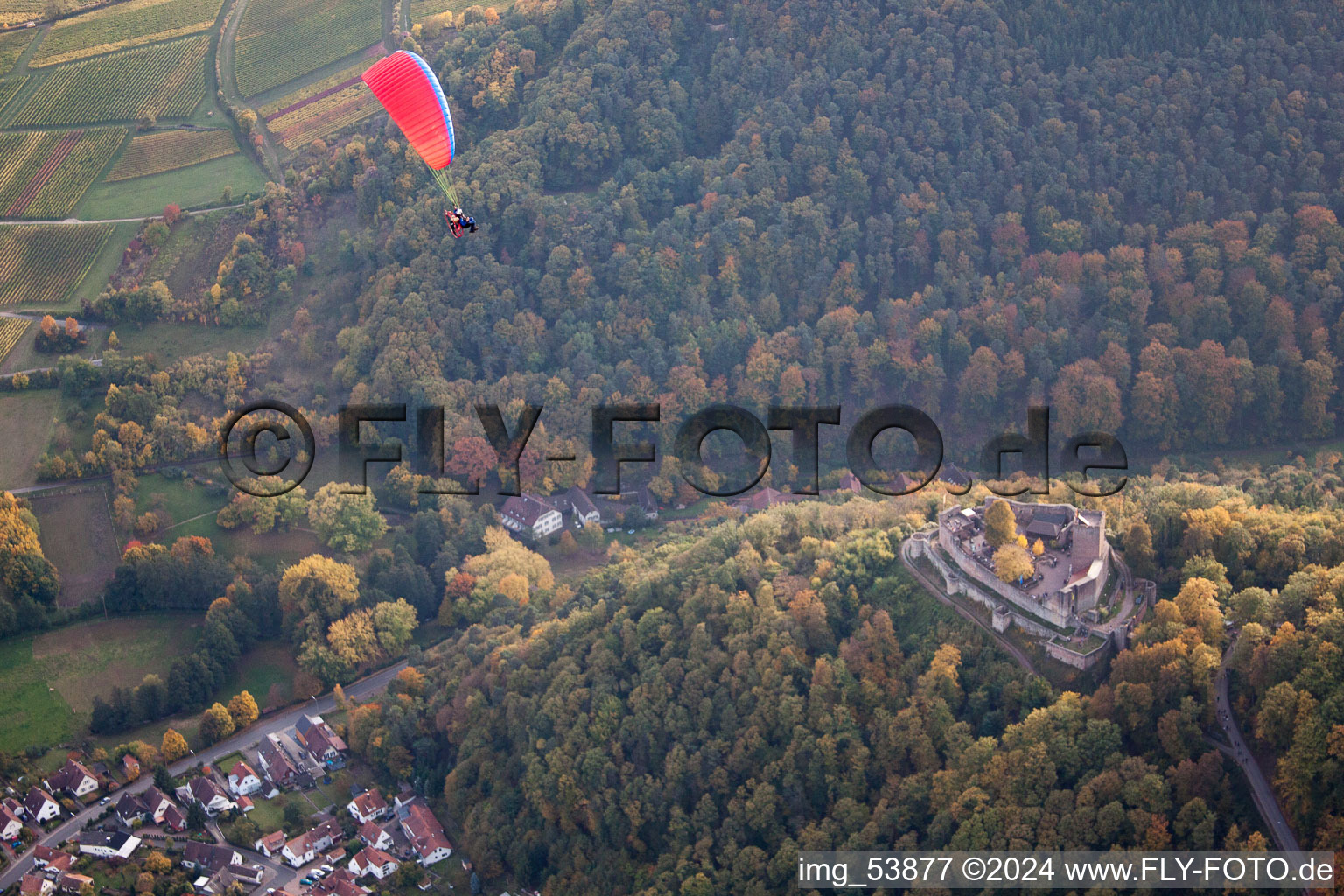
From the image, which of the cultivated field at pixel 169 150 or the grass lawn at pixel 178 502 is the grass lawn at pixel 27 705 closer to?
the grass lawn at pixel 178 502

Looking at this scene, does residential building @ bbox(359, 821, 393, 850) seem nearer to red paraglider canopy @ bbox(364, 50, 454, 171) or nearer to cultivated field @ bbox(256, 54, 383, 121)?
red paraglider canopy @ bbox(364, 50, 454, 171)

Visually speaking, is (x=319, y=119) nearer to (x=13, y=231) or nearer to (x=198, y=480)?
(x=13, y=231)

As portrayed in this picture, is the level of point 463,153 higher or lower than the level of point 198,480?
higher

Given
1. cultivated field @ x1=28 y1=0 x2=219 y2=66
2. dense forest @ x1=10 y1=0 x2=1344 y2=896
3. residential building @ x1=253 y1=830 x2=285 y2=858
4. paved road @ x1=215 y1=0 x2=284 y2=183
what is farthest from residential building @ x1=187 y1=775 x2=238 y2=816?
cultivated field @ x1=28 y1=0 x2=219 y2=66

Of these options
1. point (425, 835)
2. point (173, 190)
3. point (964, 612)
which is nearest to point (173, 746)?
point (425, 835)

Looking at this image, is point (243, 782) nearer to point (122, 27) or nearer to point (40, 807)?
point (40, 807)

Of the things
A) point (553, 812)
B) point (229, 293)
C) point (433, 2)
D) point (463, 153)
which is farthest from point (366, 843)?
point (433, 2)
